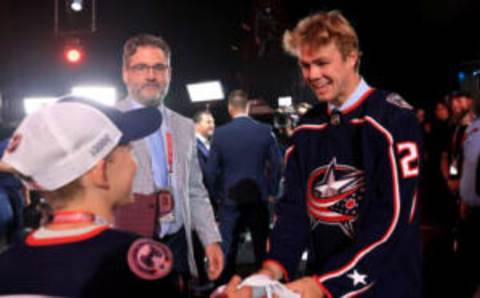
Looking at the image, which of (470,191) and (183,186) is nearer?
(183,186)

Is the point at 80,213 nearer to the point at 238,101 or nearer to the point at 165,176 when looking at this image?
the point at 165,176

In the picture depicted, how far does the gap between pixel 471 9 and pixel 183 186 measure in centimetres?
1294

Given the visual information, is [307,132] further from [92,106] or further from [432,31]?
[432,31]

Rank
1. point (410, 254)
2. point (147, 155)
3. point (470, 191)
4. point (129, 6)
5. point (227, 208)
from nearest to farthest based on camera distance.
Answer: point (410, 254) → point (147, 155) → point (470, 191) → point (227, 208) → point (129, 6)

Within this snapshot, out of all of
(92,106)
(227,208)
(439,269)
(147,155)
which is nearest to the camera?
(92,106)

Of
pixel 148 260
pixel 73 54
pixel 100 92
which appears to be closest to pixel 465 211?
pixel 148 260

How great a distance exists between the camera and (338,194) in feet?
6.97

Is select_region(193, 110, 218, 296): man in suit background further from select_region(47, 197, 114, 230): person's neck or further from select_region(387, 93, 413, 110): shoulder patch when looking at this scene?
select_region(47, 197, 114, 230): person's neck

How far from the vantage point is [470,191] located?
4.44 m

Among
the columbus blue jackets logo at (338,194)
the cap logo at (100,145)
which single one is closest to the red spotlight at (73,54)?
the columbus blue jackets logo at (338,194)

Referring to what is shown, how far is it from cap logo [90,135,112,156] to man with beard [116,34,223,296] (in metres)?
1.17

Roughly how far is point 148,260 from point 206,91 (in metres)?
14.6

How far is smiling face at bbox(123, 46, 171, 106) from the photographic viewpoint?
3.05 metres

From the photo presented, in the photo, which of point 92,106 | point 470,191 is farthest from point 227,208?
point 92,106
